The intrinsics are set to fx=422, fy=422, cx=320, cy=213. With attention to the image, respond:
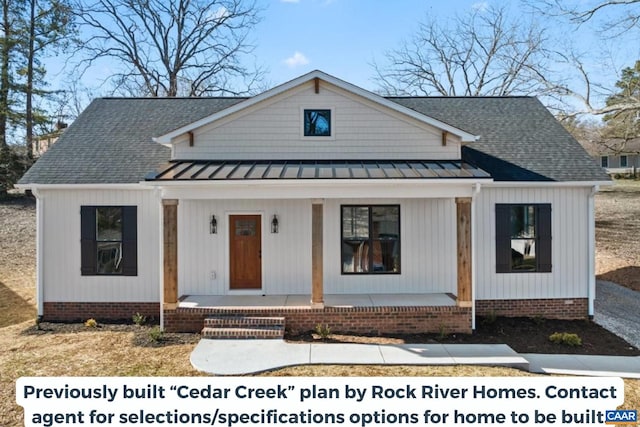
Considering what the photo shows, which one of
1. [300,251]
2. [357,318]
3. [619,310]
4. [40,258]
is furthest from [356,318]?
[40,258]

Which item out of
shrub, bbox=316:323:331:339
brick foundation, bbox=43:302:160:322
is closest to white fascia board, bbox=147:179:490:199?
shrub, bbox=316:323:331:339

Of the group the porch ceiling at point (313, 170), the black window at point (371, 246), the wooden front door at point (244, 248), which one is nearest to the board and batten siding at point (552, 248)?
the porch ceiling at point (313, 170)

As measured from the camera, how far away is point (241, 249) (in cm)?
1029

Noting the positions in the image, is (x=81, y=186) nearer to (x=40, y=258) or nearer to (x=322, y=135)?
(x=40, y=258)

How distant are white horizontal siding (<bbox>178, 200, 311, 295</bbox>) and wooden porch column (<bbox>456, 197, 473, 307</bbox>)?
11.4 ft

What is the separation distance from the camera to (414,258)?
33.6ft

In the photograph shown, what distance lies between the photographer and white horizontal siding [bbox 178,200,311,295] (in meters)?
10.2

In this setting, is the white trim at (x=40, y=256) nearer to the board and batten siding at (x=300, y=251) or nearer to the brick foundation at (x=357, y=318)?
the board and batten siding at (x=300, y=251)

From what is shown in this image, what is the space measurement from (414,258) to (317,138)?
3730 mm

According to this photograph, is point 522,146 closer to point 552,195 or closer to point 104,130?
point 552,195

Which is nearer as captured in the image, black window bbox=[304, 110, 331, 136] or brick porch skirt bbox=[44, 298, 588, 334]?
brick porch skirt bbox=[44, 298, 588, 334]
